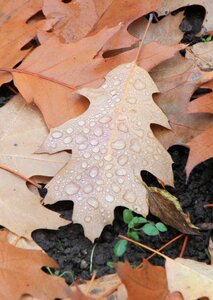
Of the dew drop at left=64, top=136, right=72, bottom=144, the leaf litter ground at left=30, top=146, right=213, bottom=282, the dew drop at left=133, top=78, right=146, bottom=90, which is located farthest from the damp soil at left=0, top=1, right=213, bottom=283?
the dew drop at left=133, top=78, right=146, bottom=90

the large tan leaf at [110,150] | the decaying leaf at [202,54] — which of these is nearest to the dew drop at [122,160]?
the large tan leaf at [110,150]

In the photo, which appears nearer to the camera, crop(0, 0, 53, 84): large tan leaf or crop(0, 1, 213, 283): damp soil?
crop(0, 1, 213, 283): damp soil

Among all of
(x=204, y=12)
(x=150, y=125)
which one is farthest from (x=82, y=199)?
(x=204, y=12)

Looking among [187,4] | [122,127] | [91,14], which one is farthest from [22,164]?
[187,4]

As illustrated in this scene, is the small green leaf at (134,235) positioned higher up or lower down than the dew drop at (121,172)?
lower down

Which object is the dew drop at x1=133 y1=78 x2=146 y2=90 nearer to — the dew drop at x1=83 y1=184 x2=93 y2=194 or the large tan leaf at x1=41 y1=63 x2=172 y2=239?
the large tan leaf at x1=41 y1=63 x2=172 y2=239

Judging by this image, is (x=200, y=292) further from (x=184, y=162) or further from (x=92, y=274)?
(x=184, y=162)

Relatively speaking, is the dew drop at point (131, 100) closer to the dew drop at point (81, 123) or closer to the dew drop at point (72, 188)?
the dew drop at point (81, 123)
